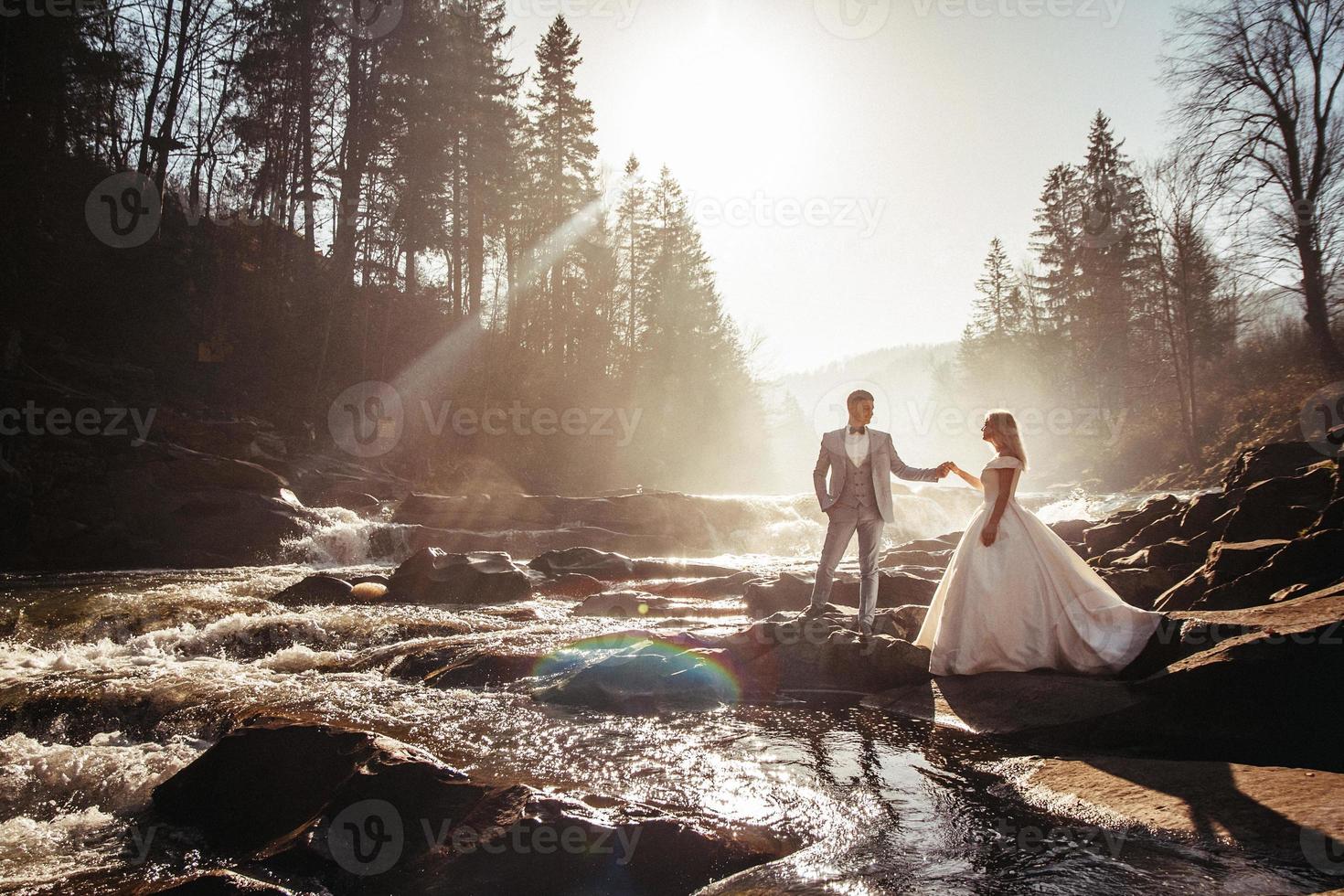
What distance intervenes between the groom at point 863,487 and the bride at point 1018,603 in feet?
3.68

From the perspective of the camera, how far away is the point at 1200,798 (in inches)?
135

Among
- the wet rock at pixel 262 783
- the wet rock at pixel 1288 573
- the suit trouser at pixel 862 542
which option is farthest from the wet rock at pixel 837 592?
the wet rock at pixel 262 783

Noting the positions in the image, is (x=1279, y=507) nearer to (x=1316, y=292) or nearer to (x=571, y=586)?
(x=571, y=586)

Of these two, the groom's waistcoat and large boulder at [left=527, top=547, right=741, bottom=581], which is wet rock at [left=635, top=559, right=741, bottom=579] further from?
the groom's waistcoat

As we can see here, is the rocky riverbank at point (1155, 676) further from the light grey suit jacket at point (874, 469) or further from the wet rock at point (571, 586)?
the wet rock at point (571, 586)

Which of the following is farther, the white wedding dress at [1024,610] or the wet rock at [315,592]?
the wet rock at [315,592]

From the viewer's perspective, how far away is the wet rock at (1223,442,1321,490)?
408 inches

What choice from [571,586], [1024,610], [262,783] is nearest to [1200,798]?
[1024,610]

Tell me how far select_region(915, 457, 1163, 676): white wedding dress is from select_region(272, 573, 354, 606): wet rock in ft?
28.2

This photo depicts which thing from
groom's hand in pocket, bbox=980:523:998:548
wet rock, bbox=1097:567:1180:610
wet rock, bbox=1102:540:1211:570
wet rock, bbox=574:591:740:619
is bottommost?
wet rock, bbox=574:591:740:619

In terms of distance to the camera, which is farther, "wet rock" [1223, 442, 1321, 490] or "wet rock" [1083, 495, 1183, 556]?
"wet rock" [1083, 495, 1183, 556]

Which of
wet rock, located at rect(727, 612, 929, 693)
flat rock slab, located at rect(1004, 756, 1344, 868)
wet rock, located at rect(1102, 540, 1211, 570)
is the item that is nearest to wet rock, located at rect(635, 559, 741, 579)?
wet rock, located at rect(1102, 540, 1211, 570)

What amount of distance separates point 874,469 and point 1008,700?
2.66m

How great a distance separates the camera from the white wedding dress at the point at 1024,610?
211 inches
